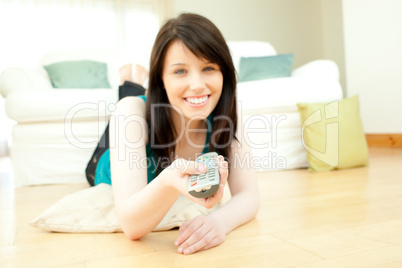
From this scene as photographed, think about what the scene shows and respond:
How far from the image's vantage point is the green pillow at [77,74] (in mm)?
2445

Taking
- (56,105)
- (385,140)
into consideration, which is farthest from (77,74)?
(385,140)

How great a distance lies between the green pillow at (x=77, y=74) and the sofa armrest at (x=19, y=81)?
0.18 m

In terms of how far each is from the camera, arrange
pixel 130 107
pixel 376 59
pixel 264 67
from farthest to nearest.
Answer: pixel 376 59 → pixel 264 67 → pixel 130 107

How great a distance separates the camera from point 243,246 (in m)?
0.84

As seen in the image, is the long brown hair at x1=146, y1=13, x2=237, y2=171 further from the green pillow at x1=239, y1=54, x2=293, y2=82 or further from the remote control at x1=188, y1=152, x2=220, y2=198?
the green pillow at x1=239, y1=54, x2=293, y2=82

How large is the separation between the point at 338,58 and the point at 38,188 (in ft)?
12.8

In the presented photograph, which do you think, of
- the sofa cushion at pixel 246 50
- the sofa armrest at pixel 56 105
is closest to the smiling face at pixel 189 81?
the sofa armrest at pixel 56 105

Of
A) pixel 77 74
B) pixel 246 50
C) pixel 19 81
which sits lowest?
pixel 19 81

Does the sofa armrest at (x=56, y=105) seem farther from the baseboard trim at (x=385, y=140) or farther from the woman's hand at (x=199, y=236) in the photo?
the baseboard trim at (x=385, y=140)

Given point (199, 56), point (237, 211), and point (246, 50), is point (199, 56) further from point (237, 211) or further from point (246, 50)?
point (246, 50)

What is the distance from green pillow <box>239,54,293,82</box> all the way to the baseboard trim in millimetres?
1045

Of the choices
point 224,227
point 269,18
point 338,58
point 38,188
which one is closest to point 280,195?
point 224,227

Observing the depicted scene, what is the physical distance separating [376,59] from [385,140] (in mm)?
691

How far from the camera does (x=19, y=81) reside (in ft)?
6.83
